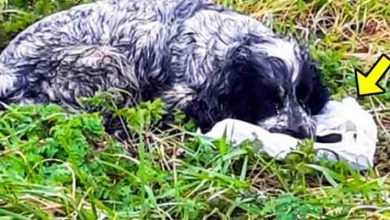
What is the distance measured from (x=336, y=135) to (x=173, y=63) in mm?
714

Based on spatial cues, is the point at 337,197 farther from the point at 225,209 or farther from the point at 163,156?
the point at 163,156

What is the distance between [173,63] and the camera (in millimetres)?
4367

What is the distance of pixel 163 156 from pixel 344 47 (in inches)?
67.9

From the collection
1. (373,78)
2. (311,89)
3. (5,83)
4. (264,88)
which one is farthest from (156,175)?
(373,78)

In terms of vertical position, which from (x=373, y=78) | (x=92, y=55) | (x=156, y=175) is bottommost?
(x=373, y=78)

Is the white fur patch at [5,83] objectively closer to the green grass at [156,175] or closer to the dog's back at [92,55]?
the dog's back at [92,55]

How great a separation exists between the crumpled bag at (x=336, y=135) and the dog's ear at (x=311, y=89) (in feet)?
0.34

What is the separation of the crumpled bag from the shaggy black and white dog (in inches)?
5.0

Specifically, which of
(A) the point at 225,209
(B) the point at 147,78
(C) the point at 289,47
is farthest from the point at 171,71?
(A) the point at 225,209

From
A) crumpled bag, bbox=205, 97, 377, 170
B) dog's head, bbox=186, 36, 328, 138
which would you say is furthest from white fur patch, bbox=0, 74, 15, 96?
crumpled bag, bbox=205, 97, 377, 170

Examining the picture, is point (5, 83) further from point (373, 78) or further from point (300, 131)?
point (373, 78)

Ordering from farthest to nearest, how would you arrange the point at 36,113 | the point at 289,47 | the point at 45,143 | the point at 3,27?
the point at 3,27 → the point at 289,47 → the point at 36,113 → the point at 45,143

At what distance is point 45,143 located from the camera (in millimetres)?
3691

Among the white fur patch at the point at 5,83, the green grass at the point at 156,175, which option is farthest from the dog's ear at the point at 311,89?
the white fur patch at the point at 5,83
